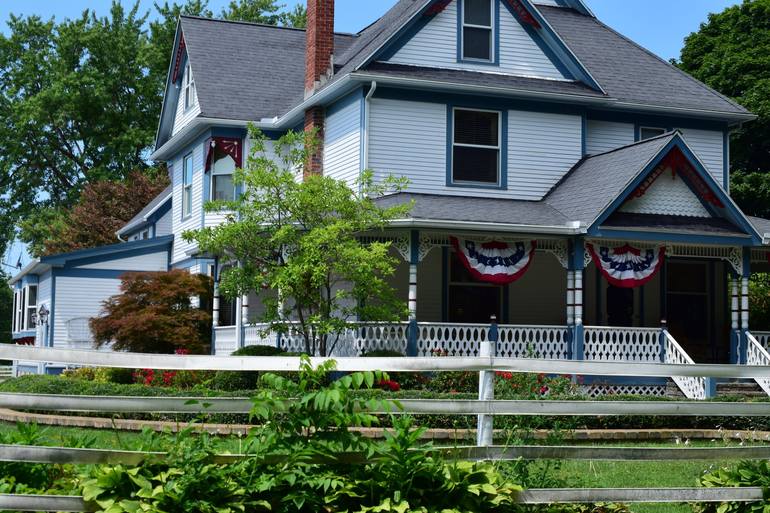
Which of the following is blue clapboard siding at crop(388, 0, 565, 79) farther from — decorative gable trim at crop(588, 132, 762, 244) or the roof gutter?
the roof gutter

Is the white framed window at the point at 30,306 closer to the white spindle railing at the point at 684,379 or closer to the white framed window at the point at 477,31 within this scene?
the white framed window at the point at 477,31

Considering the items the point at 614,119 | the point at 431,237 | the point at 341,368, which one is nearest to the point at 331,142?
the point at 431,237

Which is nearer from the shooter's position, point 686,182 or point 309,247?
point 309,247

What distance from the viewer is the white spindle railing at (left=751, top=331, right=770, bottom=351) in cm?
→ 2311

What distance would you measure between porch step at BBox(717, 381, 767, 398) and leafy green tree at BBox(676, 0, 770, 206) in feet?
56.6

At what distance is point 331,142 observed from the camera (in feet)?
83.2

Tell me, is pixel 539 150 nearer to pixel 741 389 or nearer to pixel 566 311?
pixel 566 311

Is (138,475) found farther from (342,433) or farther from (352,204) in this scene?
(352,204)

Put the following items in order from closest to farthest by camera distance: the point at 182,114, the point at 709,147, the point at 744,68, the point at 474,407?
the point at 474,407, the point at 709,147, the point at 182,114, the point at 744,68

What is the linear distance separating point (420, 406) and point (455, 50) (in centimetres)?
1800

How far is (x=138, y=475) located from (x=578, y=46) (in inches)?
941

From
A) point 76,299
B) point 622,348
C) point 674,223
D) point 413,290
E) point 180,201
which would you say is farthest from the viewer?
point 180,201

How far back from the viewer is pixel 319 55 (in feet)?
84.8

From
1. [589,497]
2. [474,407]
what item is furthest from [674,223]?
[474,407]
